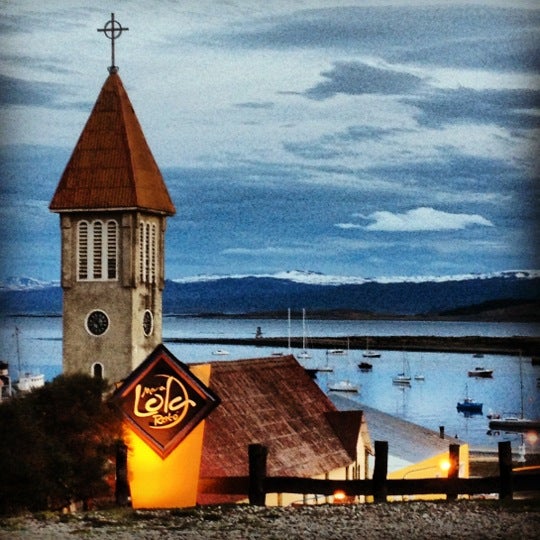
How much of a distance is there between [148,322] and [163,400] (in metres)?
11.1

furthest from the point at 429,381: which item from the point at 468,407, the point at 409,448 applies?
the point at 409,448

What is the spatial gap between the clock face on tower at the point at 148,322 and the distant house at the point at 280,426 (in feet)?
8.53

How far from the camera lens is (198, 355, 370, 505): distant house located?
25.2 metres

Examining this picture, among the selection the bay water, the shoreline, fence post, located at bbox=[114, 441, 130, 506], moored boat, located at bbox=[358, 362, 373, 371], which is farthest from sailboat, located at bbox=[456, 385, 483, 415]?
fence post, located at bbox=[114, 441, 130, 506]

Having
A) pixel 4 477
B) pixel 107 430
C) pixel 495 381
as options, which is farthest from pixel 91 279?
pixel 495 381

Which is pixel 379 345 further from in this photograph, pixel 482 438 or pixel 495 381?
pixel 482 438

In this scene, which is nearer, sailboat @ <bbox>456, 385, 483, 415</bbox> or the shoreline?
sailboat @ <bbox>456, 385, 483, 415</bbox>

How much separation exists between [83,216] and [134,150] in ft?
6.10

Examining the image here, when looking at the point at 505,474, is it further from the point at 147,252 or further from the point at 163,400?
the point at 147,252

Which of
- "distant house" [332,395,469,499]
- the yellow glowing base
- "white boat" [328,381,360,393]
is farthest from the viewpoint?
"white boat" [328,381,360,393]

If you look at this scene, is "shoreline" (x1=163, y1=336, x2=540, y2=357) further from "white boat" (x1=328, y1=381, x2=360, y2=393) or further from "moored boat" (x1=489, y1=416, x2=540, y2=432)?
"moored boat" (x1=489, y1=416, x2=540, y2=432)

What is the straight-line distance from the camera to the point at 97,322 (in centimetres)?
2953

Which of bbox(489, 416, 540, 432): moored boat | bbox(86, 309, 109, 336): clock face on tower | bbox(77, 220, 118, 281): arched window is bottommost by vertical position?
bbox(489, 416, 540, 432): moored boat

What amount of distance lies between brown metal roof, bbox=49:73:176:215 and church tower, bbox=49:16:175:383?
2 cm
